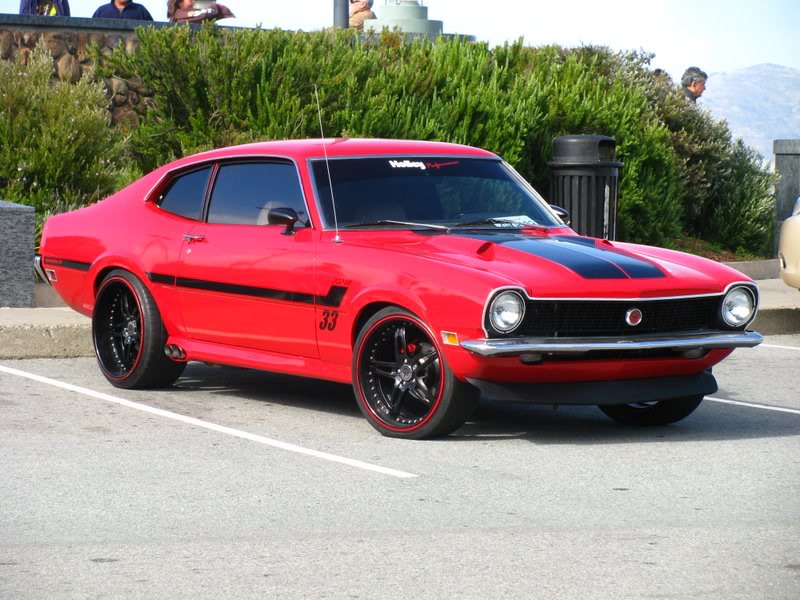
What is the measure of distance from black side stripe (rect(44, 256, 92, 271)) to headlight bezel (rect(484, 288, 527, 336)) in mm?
3389

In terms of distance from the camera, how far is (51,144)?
591 inches

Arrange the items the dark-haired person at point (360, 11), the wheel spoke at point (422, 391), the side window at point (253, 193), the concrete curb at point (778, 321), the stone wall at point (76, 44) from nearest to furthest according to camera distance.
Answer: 1. the wheel spoke at point (422, 391)
2. the side window at point (253, 193)
3. the concrete curb at point (778, 321)
4. the stone wall at point (76, 44)
5. the dark-haired person at point (360, 11)

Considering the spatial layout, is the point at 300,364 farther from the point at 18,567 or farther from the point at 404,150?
the point at 18,567

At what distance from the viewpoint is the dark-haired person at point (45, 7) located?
18969mm

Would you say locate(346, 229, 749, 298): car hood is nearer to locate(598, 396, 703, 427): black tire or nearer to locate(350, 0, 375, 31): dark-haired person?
locate(598, 396, 703, 427): black tire

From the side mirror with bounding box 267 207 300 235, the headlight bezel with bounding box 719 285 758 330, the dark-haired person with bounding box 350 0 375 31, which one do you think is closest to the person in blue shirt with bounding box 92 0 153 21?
the dark-haired person with bounding box 350 0 375 31

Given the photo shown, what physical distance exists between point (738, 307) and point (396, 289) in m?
1.83

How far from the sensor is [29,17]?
17422mm

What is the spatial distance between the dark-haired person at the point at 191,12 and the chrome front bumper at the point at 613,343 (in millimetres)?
11715

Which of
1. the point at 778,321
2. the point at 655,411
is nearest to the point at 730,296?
the point at 655,411

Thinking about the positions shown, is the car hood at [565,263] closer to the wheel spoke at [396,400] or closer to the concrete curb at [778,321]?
the wheel spoke at [396,400]

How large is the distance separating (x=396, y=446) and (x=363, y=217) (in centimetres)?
139

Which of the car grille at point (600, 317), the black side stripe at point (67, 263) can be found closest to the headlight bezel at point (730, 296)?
the car grille at point (600, 317)

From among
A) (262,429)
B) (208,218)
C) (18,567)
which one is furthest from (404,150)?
(18,567)
